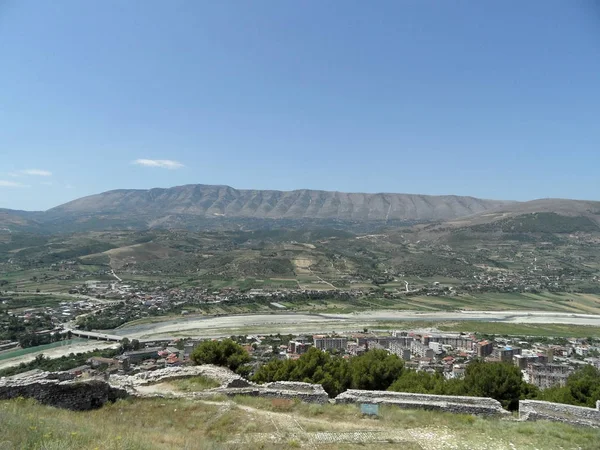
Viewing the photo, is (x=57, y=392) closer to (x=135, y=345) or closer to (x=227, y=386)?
(x=227, y=386)

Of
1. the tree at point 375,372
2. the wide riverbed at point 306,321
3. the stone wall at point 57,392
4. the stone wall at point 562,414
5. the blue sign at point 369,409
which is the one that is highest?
the stone wall at point 57,392

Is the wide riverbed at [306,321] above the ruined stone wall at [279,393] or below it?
below

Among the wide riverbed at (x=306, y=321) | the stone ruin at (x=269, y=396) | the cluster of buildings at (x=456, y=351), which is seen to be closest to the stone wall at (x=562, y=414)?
the stone ruin at (x=269, y=396)

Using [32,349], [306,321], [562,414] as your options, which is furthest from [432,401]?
[306,321]

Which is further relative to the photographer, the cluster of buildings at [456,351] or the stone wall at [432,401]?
Answer: the cluster of buildings at [456,351]

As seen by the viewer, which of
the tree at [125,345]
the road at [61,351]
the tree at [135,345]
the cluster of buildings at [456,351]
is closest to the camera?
the cluster of buildings at [456,351]

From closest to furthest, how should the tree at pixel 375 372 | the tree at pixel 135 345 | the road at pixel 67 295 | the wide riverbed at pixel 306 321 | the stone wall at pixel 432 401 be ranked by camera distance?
the stone wall at pixel 432 401
the tree at pixel 375 372
the tree at pixel 135 345
the wide riverbed at pixel 306 321
the road at pixel 67 295

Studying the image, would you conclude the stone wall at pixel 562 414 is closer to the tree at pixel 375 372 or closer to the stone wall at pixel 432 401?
the stone wall at pixel 432 401
